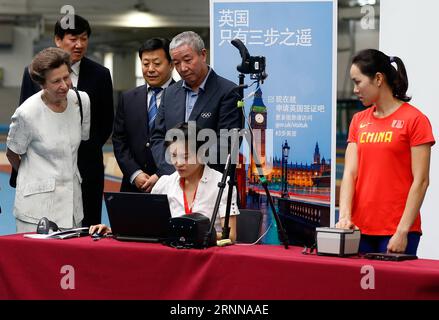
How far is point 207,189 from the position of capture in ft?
11.9

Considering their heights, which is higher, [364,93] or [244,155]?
[364,93]

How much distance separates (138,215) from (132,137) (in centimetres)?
148

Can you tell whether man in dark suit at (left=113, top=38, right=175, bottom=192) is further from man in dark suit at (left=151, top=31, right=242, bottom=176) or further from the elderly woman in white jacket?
the elderly woman in white jacket

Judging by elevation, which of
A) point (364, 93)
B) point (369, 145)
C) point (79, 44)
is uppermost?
point (79, 44)

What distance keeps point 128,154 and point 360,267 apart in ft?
7.17

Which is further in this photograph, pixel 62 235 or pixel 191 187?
pixel 191 187

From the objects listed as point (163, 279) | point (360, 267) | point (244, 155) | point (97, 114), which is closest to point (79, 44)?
point (97, 114)

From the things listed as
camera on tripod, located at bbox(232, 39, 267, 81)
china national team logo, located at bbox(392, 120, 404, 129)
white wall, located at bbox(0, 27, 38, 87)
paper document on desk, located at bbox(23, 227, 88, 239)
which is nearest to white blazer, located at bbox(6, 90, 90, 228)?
paper document on desk, located at bbox(23, 227, 88, 239)

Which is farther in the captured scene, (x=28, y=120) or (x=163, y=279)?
(x=28, y=120)

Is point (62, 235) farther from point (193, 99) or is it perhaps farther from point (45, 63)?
point (193, 99)

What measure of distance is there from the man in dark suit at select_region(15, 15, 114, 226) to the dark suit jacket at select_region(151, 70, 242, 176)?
1.60 feet

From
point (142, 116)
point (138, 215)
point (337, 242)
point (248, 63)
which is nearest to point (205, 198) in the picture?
point (138, 215)

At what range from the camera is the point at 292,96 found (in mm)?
5117
